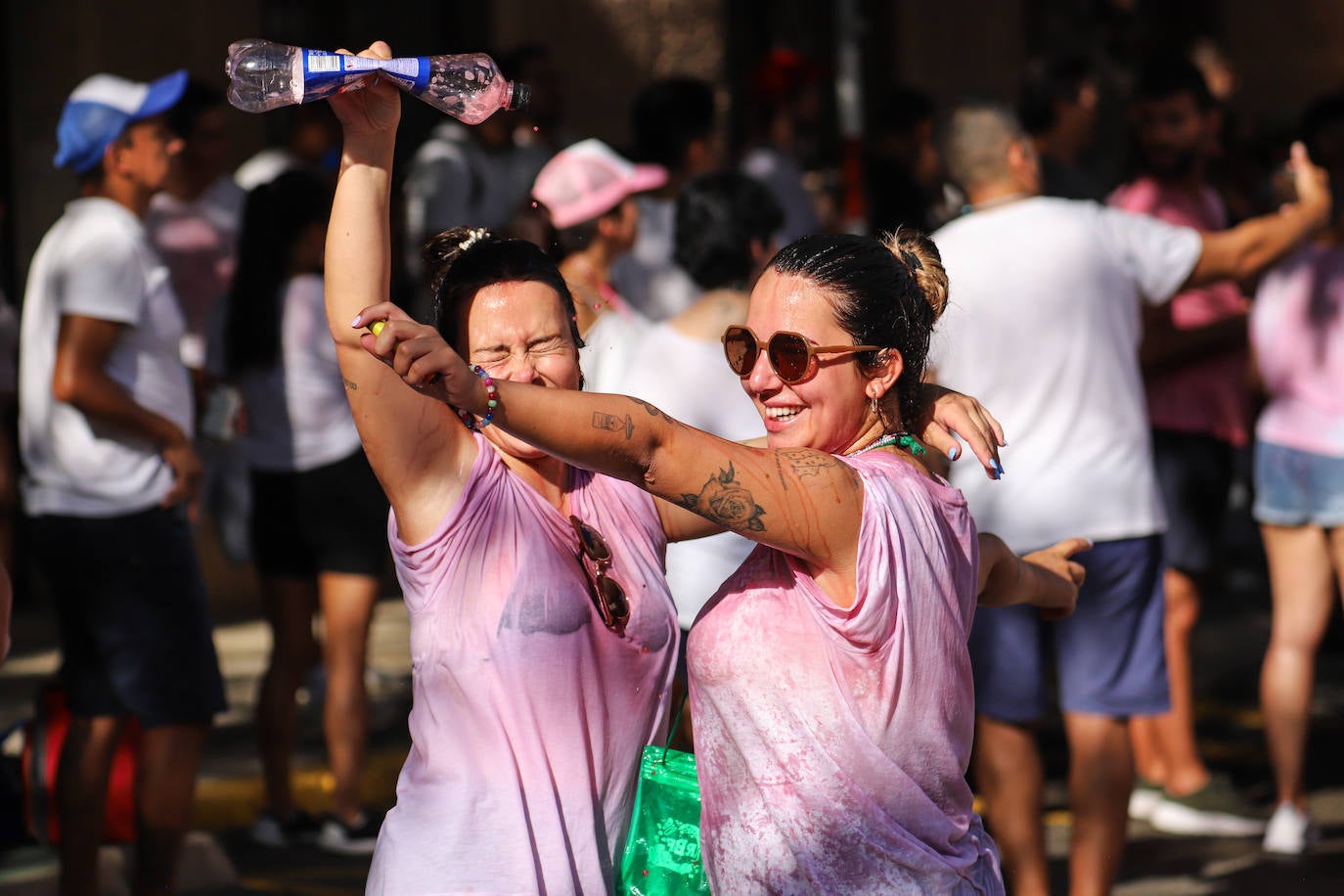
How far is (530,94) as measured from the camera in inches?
111

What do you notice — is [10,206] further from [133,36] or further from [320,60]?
[320,60]

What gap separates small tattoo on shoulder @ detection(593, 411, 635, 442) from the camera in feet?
7.58

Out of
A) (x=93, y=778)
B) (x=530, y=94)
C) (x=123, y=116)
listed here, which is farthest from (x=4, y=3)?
(x=530, y=94)

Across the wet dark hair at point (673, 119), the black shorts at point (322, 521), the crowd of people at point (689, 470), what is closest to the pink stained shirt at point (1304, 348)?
the crowd of people at point (689, 470)

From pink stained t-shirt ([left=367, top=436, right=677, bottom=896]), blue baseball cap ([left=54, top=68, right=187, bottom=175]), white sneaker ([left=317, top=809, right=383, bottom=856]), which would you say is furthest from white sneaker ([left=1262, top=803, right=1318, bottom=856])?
blue baseball cap ([left=54, top=68, right=187, bottom=175])

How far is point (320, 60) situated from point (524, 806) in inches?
44.0

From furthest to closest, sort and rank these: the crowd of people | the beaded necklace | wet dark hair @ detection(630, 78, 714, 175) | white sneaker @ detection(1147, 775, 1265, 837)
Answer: wet dark hair @ detection(630, 78, 714, 175) → white sneaker @ detection(1147, 775, 1265, 837) → the beaded necklace → the crowd of people

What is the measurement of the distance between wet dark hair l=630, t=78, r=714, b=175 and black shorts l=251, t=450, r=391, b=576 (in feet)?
6.71

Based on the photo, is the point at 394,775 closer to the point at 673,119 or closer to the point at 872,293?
the point at 673,119

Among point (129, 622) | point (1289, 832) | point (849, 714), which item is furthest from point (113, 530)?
point (1289, 832)

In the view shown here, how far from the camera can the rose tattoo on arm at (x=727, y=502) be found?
93.7 inches

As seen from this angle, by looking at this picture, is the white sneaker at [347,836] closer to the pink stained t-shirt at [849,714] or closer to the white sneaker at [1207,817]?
the white sneaker at [1207,817]

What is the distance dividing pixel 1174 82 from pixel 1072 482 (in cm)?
193

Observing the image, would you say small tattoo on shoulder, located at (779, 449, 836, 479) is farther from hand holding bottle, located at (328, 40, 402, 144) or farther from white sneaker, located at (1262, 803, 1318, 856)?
white sneaker, located at (1262, 803, 1318, 856)
